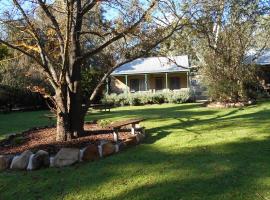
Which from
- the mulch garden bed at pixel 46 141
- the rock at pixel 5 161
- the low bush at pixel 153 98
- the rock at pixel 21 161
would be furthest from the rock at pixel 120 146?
the low bush at pixel 153 98

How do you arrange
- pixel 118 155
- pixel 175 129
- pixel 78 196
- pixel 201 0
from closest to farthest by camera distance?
pixel 78 196 → pixel 118 155 → pixel 175 129 → pixel 201 0

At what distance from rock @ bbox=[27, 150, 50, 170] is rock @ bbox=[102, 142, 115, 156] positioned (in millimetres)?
1140

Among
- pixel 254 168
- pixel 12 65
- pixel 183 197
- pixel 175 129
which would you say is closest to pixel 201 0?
pixel 175 129

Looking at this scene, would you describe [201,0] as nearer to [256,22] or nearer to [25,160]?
[25,160]

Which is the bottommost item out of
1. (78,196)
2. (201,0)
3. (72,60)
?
(78,196)

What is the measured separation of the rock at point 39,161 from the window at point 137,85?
94.5 ft

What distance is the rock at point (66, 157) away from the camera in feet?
25.2

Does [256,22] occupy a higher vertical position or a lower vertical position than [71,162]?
higher

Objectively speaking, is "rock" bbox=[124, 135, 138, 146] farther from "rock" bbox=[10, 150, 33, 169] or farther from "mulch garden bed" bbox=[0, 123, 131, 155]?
"rock" bbox=[10, 150, 33, 169]

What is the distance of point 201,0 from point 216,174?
786cm

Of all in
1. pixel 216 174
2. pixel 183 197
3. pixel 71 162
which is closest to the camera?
pixel 183 197

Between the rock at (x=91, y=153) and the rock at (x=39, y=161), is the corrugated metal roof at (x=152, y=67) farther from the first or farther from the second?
the rock at (x=39, y=161)

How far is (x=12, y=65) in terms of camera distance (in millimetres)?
28438

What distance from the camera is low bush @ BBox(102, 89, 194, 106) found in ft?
96.5
